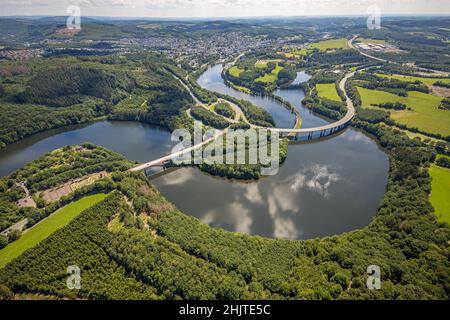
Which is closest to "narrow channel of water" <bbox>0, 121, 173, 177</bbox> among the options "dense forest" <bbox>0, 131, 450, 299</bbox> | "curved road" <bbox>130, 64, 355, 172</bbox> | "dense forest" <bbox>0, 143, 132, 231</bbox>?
"curved road" <bbox>130, 64, 355, 172</bbox>

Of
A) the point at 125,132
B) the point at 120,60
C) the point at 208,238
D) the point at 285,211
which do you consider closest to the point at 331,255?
the point at 285,211

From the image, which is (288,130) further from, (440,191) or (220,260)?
(220,260)

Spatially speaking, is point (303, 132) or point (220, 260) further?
point (303, 132)

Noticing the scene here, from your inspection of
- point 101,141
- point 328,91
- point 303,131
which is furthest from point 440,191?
point 101,141

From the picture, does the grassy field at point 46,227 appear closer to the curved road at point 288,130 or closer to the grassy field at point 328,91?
the curved road at point 288,130

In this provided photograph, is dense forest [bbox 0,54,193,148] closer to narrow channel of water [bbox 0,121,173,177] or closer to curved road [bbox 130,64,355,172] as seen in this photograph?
narrow channel of water [bbox 0,121,173,177]
